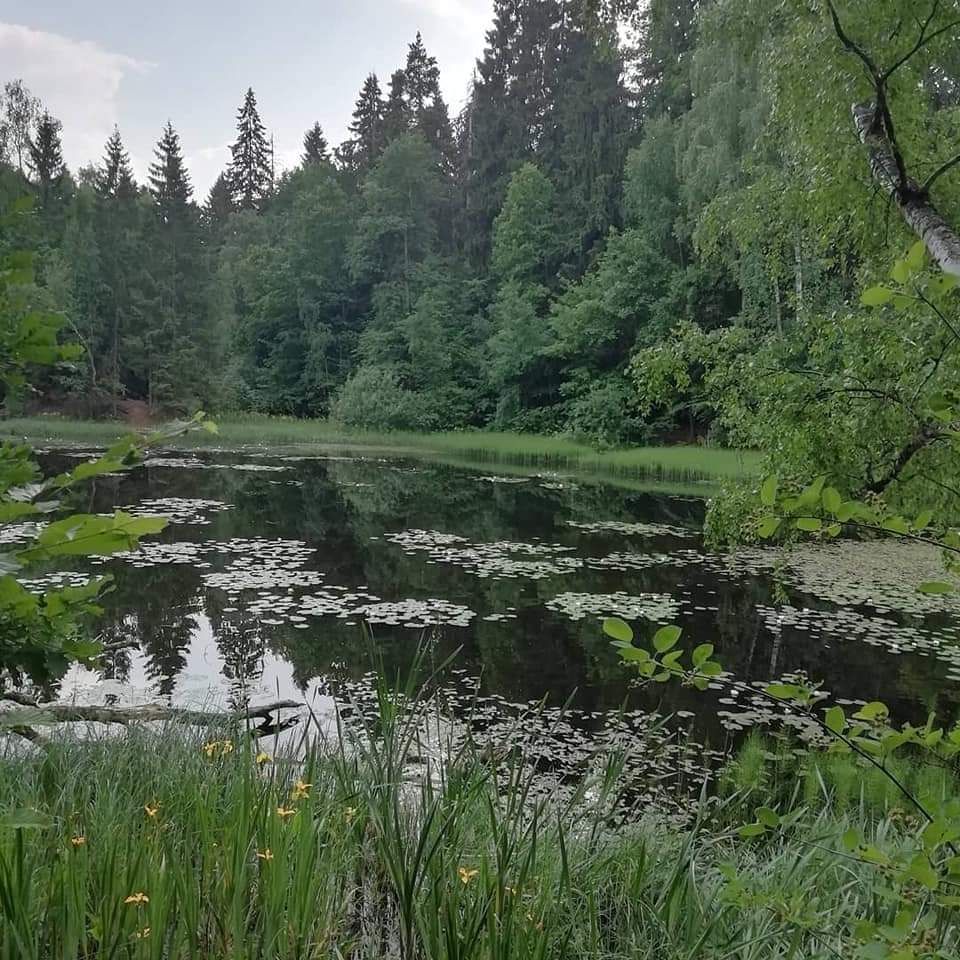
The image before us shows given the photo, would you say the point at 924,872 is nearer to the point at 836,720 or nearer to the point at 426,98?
the point at 836,720

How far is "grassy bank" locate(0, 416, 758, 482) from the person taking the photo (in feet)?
68.1

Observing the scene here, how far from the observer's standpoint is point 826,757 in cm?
441

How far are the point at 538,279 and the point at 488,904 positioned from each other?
115 feet

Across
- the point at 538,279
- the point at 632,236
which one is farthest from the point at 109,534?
the point at 538,279

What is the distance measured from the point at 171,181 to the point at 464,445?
20.5 m

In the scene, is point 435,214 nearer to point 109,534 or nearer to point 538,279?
point 538,279

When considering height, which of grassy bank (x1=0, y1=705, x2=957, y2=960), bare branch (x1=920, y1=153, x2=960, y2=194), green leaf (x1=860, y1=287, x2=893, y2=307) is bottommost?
grassy bank (x1=0, y1=705, x2=957, y2=960)

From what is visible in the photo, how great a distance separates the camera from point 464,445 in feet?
92.9

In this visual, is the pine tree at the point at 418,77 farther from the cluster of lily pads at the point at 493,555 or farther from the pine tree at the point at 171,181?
the cluster of lily pads at the point at 493,555

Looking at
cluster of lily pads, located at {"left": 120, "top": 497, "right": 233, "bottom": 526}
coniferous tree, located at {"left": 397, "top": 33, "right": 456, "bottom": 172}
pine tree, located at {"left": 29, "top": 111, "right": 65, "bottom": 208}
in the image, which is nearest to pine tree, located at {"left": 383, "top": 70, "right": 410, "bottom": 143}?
coniferous tree, located at {"left": 397, "top": 33, "right": 456, "bottom": 172}

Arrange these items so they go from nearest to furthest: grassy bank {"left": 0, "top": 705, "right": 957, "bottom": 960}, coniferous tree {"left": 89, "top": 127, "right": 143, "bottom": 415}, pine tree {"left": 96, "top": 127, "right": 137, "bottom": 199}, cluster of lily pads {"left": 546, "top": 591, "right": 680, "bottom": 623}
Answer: grassy bank {"left": 0, "top": 705, "right": 957, "bottom": 960}
cluster of lily pads {"left": 546, "top": 591, "right": 680, "bottom": 623}
coniferous tree {"left": 89, "top": 127, "right": 143, "bottom": 415}
pine tree {"left": 96, "top": 127, "right": 137, "bottom": 199}

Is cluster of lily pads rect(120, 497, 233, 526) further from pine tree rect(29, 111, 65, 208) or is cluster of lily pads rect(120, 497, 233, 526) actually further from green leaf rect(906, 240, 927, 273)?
pine tree rect(29, 111, 65, 208)

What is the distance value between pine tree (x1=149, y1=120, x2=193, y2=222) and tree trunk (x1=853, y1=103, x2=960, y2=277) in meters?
37.0

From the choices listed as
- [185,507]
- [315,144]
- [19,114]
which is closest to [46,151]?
[19,114]
